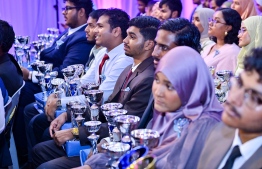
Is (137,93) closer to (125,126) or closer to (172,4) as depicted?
(125,126)

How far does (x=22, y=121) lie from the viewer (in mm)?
3676

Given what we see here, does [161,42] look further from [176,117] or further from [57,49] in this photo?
[57,49]

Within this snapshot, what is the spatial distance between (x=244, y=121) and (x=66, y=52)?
2.95 m

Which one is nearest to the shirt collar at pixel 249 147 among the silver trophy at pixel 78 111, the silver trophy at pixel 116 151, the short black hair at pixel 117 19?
the silver trophy at pixel 116 151

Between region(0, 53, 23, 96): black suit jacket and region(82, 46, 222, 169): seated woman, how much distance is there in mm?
1494


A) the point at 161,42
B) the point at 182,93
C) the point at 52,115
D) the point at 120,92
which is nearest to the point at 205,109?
the point at 182,93

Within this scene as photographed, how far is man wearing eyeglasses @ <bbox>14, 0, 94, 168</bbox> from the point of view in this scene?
11.9 ft

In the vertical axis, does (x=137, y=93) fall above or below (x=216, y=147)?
below

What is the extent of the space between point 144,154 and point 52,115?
160cm

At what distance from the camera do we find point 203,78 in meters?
1.57

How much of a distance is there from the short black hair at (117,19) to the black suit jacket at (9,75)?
0.82 meters

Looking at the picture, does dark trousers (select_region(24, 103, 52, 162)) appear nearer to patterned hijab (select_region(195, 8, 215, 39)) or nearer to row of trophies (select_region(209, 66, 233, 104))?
row of trophies (select_region(209, 66, 233, 104))

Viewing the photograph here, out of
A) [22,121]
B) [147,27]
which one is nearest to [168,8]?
[22,121]

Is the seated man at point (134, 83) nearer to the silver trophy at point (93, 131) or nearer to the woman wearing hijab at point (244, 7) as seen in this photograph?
the silver trophy at point (93, 131)
